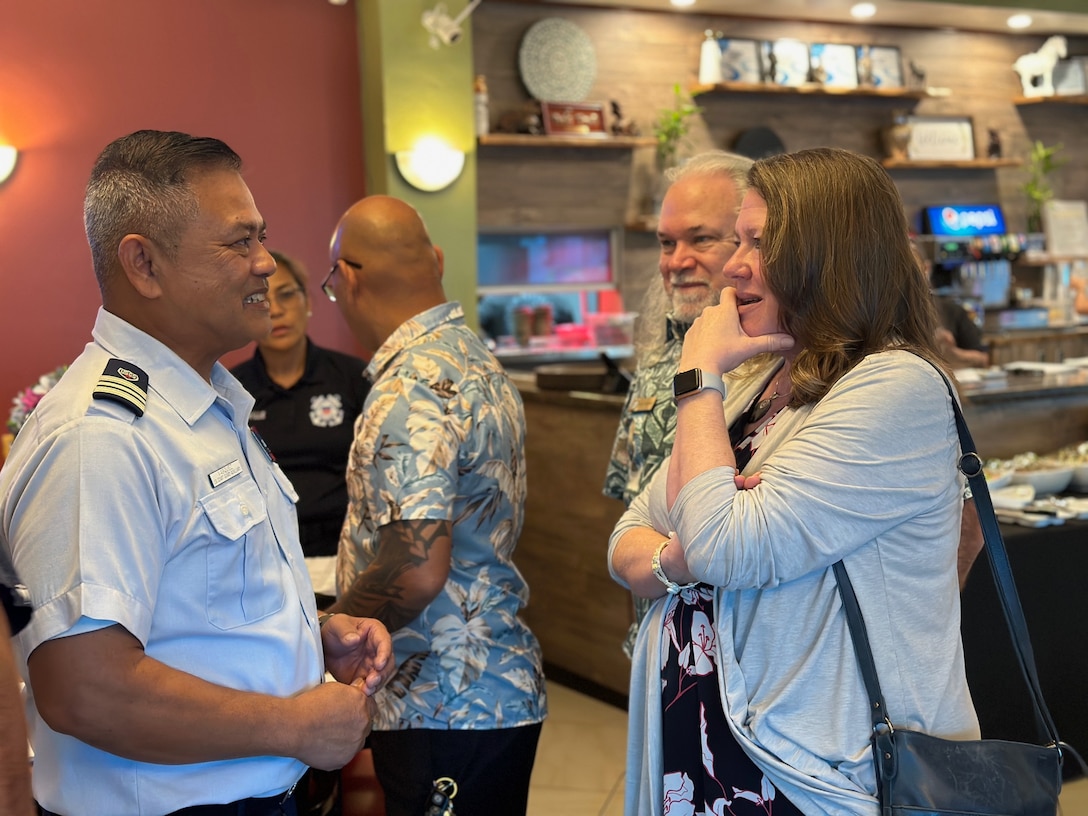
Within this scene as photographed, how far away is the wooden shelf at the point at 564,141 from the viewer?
6750 millimetres

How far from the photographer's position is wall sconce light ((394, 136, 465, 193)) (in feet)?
19.6

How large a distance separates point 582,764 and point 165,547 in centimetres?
285

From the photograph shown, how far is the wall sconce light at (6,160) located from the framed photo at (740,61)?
4.60 meters

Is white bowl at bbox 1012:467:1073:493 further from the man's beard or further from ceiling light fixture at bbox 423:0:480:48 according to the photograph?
ceiling light fixture at bbox 423:0:480:48

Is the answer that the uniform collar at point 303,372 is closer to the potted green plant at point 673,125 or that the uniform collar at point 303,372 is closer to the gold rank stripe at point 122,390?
the gold rank stripe at point 122,390

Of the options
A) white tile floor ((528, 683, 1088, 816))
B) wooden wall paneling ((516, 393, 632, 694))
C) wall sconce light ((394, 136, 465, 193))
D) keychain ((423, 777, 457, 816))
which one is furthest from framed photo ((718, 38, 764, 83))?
keychain ((423, 777, 457, 816))

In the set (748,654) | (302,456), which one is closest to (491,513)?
(748,654)

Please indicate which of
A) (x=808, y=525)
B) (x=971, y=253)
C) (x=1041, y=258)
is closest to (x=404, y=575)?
(x=808, y=525)

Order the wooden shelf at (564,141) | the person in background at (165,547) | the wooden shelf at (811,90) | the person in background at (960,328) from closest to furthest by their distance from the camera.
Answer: the person in background at (165,547)
the person in background at (960,328)
the wooden shelf at (564,141)
the wooden shelf at (811,90)

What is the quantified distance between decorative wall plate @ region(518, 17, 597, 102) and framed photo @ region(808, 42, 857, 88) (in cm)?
182

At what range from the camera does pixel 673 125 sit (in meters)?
7.29

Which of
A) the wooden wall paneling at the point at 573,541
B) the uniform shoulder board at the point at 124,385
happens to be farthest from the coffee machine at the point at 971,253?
the uniform shoulder board at the point at 124,385

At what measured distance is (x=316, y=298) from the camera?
6.19m

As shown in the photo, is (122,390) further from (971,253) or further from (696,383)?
(971,253)
